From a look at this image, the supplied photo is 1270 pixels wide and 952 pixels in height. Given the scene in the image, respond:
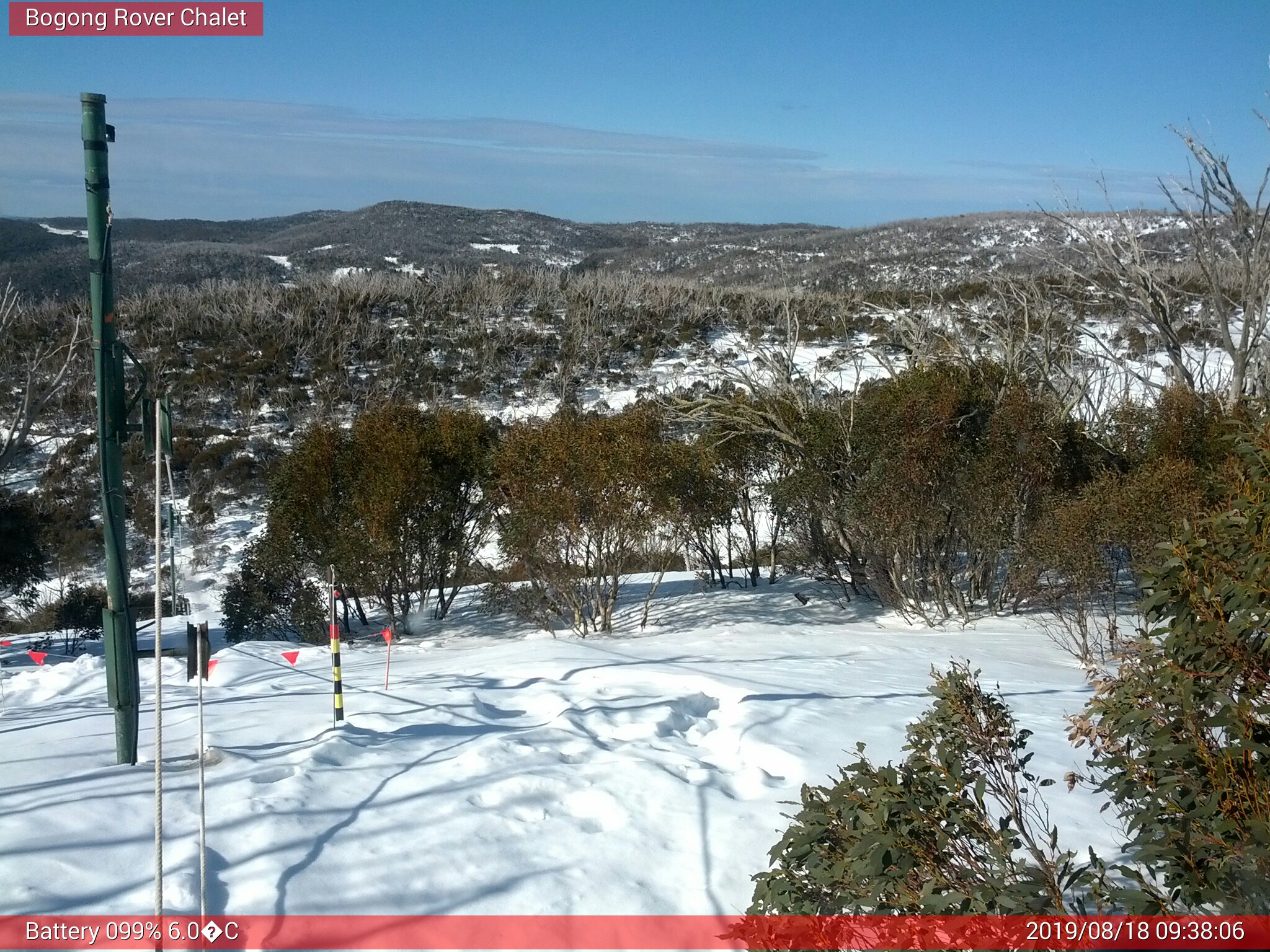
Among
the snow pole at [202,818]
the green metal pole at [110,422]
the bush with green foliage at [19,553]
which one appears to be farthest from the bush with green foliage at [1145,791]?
the bush with green foliage at [19,553]

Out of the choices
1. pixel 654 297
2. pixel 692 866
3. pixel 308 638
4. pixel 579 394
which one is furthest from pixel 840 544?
pixel 654 297

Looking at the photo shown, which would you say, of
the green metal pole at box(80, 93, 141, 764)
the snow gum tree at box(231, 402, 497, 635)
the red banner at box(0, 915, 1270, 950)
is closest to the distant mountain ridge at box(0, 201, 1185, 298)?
the snow gum tree at box(231, 402, 497, 635)

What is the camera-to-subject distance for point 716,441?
55.5 ft

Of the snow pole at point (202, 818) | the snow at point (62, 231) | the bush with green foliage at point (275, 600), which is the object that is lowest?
the bush with green foliage at point (275, 600)

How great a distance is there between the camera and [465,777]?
555 centimetres

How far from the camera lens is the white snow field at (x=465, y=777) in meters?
4.18

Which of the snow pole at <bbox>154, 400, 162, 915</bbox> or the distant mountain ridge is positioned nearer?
the snow pole at <bbox>154, 400, 162, 915</bbox>

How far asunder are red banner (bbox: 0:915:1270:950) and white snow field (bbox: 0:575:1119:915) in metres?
0.09

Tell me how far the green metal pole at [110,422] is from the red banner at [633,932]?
6.32 ft

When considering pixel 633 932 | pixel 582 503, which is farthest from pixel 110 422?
pixel 582 503

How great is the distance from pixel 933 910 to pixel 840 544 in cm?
1395

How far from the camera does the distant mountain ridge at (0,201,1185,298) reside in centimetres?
5684

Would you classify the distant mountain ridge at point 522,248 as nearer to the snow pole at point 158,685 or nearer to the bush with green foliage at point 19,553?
the bush with green foliage at point 19,553

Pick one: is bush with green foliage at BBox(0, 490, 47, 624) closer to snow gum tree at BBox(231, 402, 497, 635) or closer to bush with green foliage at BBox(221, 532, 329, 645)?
bush with green foliage at BBox(221, 532, 329, 645)
